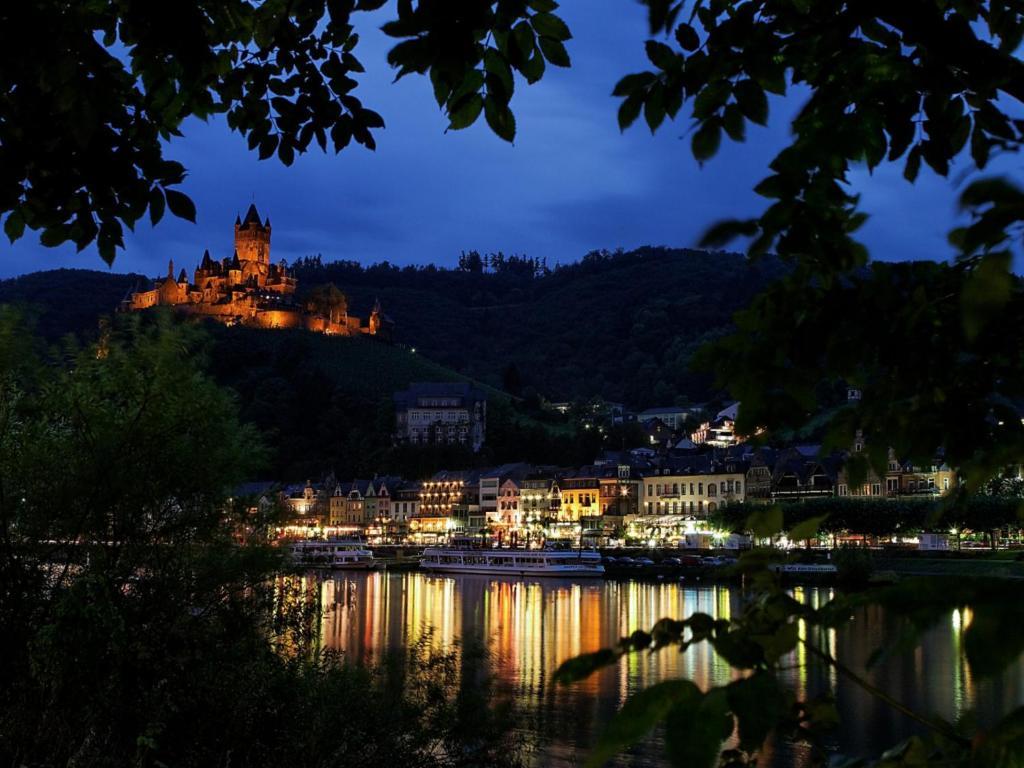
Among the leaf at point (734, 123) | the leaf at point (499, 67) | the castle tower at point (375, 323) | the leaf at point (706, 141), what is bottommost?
the leaf at point (706, 141)

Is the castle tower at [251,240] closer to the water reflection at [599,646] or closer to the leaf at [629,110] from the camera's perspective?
the water reflection at [599,646]

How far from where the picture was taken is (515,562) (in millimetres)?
67938

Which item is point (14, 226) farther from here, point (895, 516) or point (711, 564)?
point (895, 516)

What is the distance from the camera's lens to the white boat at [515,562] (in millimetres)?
63562

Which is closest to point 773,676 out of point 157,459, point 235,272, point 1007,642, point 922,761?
point 1007,642

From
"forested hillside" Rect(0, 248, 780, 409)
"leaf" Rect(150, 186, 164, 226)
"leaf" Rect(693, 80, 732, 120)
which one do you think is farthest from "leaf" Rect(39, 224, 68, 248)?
"forested hillside" Rect(0, 248, 780, 409)

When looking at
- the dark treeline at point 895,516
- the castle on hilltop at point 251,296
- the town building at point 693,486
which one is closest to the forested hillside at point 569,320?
the castle on hilltop at point 251,296

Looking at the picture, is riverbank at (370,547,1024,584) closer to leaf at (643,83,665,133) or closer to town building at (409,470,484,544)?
town building at (409,470,484,544)

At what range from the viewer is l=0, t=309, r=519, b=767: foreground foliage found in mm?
8453

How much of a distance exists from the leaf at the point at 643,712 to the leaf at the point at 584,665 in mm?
81

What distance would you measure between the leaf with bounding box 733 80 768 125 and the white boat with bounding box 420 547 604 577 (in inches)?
2383

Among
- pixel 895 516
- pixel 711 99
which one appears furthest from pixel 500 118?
pixel 895 516

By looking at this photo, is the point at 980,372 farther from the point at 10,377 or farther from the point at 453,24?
the point at 10,377

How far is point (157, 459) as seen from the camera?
10312mm
